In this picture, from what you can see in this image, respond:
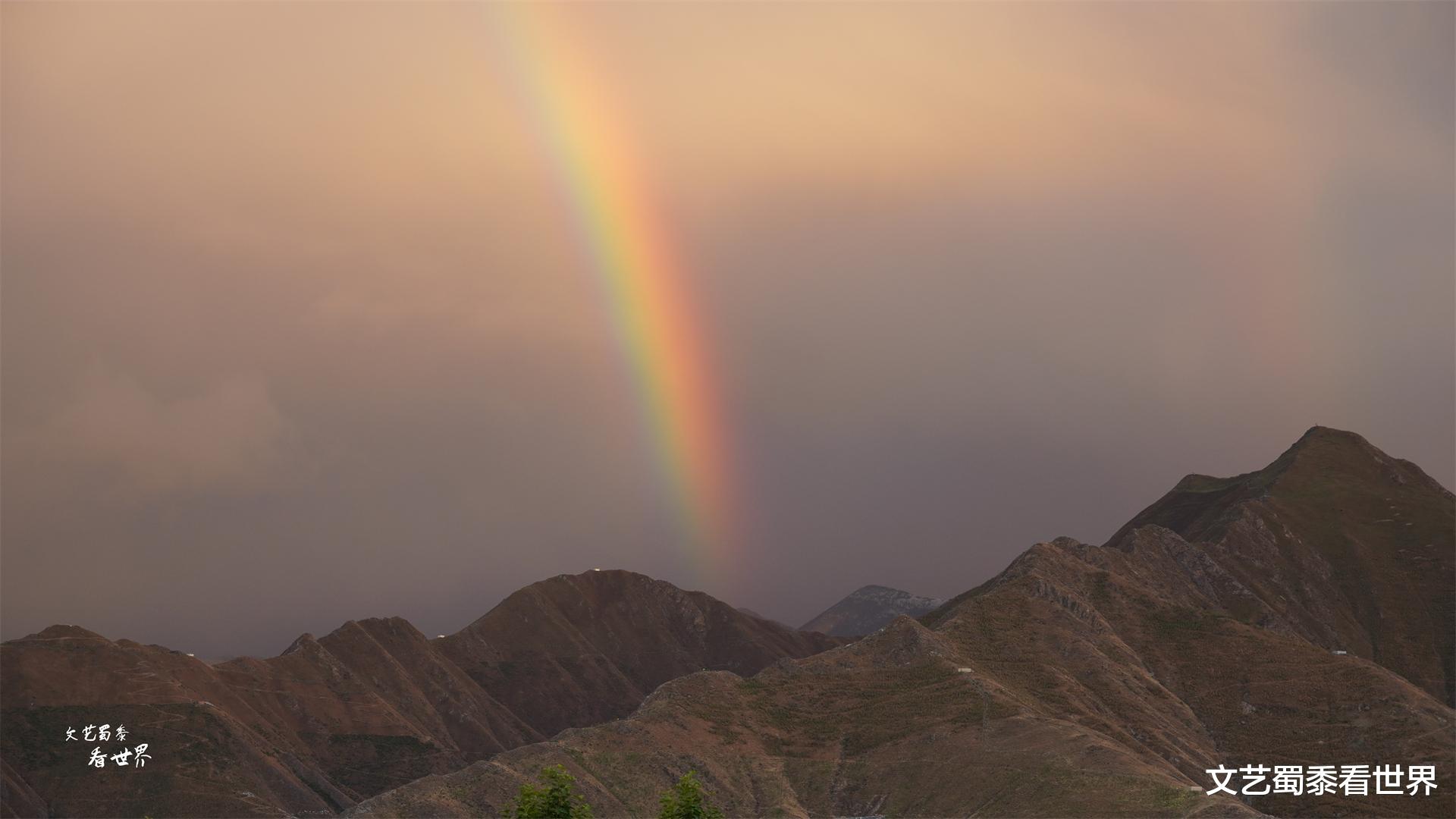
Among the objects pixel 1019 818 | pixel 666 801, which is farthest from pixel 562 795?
pixel 1019 818

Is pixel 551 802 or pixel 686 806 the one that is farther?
pixel 686 806

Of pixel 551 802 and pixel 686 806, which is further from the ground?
pixel 551 802

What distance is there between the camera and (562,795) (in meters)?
83.9

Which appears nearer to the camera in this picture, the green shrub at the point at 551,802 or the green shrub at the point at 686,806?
the green shrub at the point at 551,802

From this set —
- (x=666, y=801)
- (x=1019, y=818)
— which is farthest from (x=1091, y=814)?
(x=666, y=801)

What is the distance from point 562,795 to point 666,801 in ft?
32.3

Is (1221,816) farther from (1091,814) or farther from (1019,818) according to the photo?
(1019,818)

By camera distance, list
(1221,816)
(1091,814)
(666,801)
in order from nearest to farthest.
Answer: (666,801) < (1221,816) < (1091,814)

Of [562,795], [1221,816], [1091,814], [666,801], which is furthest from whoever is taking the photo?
[1091,814]

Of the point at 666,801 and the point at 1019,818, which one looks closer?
the point at 666,801

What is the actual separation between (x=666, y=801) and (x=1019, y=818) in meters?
120

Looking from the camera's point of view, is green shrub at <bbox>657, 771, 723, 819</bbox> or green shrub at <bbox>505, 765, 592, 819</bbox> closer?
green shrub at <bbox>505, 765, 592, 819</bbox>

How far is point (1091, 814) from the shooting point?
18950 cm

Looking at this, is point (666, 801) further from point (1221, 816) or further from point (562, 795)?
point (1221, 816)
